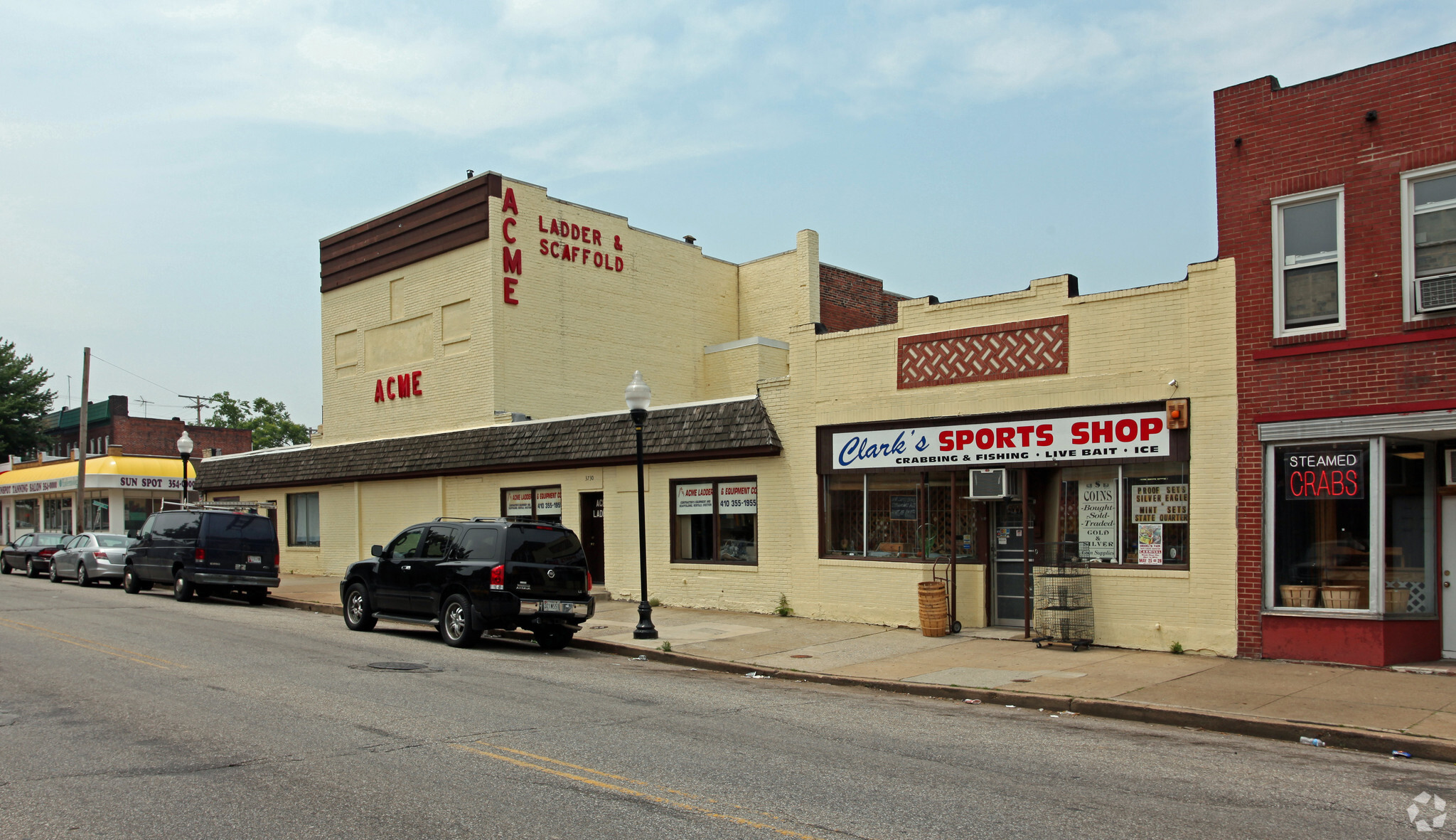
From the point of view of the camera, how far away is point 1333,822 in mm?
6398

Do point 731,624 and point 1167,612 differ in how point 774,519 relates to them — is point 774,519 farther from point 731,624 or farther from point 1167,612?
point 1167,612

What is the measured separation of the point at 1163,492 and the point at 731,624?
22.3ft

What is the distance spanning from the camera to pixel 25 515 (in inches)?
2039

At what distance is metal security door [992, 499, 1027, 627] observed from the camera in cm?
1523

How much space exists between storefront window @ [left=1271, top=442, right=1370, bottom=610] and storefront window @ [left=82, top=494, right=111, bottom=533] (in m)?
46.0

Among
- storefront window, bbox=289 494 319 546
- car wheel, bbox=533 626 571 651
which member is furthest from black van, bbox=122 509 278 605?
car wheel, bbox=533 626 571 651

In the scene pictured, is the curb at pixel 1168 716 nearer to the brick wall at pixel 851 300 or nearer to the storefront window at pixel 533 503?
the storefront window at pixel 533 503

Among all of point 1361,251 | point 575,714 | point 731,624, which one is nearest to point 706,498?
point 731,624

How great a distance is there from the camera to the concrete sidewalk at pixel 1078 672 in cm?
962

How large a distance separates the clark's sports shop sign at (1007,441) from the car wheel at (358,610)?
7535 millimetres

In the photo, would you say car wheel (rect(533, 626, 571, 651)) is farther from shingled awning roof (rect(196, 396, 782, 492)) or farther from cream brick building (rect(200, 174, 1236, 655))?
shingled awning roof (rect(196, 396, 782, 492))

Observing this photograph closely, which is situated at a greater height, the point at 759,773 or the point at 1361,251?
the point at 1361,251

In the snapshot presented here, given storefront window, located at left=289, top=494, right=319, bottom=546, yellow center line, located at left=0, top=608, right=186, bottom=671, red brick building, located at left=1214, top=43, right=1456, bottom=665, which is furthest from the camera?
storefront window, located at left=289, top=494, right=319, bottom=546

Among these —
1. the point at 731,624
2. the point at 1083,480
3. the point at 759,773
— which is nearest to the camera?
the point at 759,773
